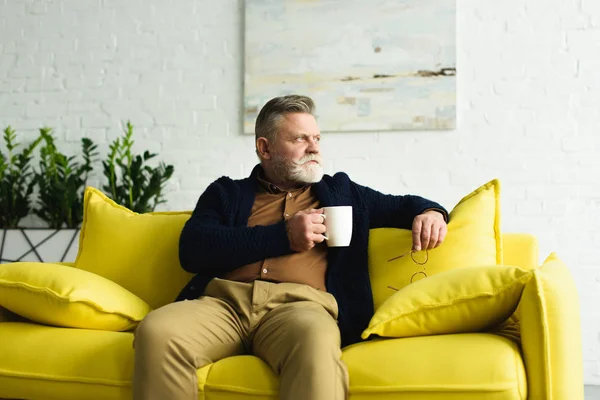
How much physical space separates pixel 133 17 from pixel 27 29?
24.0 inches

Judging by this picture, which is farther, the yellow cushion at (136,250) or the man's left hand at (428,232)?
the yellow cushion at (136,250)

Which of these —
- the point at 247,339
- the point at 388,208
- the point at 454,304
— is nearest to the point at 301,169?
the point at 388,208

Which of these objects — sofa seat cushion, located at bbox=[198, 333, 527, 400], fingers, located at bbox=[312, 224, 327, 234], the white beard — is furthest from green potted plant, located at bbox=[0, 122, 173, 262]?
sofa seat cushion, located at bbox=[198, 333, 527, 400]

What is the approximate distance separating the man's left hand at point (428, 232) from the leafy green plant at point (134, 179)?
1647 mm

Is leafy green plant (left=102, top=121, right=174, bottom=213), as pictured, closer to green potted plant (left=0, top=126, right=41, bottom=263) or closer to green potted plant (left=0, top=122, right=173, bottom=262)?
green potted plant (left=0, top=122, right=173, bottom=262)

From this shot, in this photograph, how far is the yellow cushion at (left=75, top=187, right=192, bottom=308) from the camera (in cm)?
235

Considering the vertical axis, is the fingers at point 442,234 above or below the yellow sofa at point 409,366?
above

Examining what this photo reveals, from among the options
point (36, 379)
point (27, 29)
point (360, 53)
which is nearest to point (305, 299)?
point (36, 379)

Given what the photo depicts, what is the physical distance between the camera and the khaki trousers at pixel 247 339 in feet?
5.39

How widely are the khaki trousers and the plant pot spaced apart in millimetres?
1502

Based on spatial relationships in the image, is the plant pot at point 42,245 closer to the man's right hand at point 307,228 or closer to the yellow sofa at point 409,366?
the yellow sofa at point 409,366

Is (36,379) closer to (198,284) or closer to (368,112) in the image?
(198,284)

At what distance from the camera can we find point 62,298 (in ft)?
6.47

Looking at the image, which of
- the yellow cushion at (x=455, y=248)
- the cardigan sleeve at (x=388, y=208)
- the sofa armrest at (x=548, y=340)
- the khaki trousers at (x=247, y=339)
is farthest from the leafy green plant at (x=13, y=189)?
the sofa armrest at (x=548, y=340)
